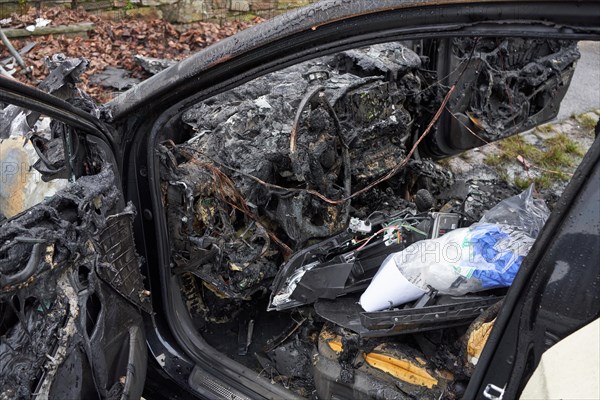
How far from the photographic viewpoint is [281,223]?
2438 millimetres

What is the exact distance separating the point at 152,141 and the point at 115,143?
0.42ft

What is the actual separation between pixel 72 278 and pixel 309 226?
107 cm

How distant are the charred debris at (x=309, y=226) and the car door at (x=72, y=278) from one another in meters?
0.42

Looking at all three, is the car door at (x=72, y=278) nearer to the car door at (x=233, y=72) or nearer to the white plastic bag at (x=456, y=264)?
the car door at (x=233, y=72)

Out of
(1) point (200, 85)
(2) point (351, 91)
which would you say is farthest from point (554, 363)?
(2) point (351, 91)

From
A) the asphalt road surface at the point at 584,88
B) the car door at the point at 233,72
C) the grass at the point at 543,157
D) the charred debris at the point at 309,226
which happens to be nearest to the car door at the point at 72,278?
the car door at the point at 233,72

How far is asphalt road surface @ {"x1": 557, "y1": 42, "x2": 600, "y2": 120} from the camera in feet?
17.9

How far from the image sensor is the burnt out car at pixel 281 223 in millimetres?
1493

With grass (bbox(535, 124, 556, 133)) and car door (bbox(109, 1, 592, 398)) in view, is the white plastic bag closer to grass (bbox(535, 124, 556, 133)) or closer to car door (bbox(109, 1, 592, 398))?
car door (bbox(109, 1, 592, 398))

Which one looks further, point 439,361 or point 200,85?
point 439,361

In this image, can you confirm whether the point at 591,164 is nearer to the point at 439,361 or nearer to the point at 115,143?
the point at 439,361

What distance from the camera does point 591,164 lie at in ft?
4.40

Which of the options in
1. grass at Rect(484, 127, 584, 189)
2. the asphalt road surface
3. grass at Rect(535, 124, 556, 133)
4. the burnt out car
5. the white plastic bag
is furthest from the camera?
the asphalt road surface

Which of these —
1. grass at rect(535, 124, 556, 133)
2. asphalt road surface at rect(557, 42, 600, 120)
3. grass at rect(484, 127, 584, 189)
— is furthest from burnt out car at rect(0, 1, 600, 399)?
asphalt road surface at rect(557, 42, 600, 120)
